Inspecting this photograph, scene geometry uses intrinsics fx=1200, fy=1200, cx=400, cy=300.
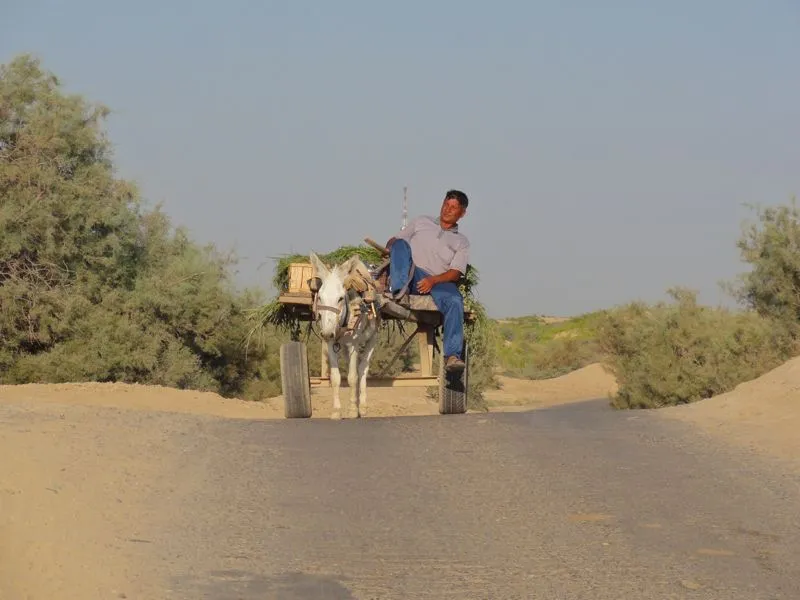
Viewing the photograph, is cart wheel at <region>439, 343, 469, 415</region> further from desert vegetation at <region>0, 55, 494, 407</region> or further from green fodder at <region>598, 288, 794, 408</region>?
green fodder at <region>598, 288, 794, 408</region>

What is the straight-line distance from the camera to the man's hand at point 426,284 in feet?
53.3

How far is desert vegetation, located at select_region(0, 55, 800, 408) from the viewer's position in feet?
84.6

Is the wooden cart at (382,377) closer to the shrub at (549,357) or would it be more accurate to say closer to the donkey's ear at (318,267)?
the donkey's ear at (318,267)

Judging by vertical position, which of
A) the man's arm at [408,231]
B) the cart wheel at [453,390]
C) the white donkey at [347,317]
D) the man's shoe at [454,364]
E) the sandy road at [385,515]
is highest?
the man's arm at [408,231]

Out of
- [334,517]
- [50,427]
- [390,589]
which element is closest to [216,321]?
[50,427]

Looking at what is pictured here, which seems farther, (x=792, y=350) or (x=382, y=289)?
(x=792, y=350)

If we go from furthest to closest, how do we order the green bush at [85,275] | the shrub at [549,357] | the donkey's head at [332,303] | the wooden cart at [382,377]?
1. the shrub at [549,357]
2. the green bush at [85,275]
3. the wooden cart at [382,377]
4. the donkey's head at [332,303]

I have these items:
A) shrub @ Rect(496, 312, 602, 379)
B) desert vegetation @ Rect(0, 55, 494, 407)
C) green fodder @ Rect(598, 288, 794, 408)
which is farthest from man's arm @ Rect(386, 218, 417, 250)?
shrub @ Rect(496, 312, 602, 379)

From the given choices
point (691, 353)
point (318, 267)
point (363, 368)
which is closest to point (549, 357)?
point (691, 353)

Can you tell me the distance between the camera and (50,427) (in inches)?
506

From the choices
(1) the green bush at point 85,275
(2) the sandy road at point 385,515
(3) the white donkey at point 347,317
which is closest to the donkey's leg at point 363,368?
(3) the white donkey at point 347,317

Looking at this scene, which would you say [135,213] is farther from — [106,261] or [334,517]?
[334,517]

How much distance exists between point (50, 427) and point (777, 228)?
Result: 21.2 meters

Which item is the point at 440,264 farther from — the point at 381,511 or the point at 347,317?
the point at 381,511
